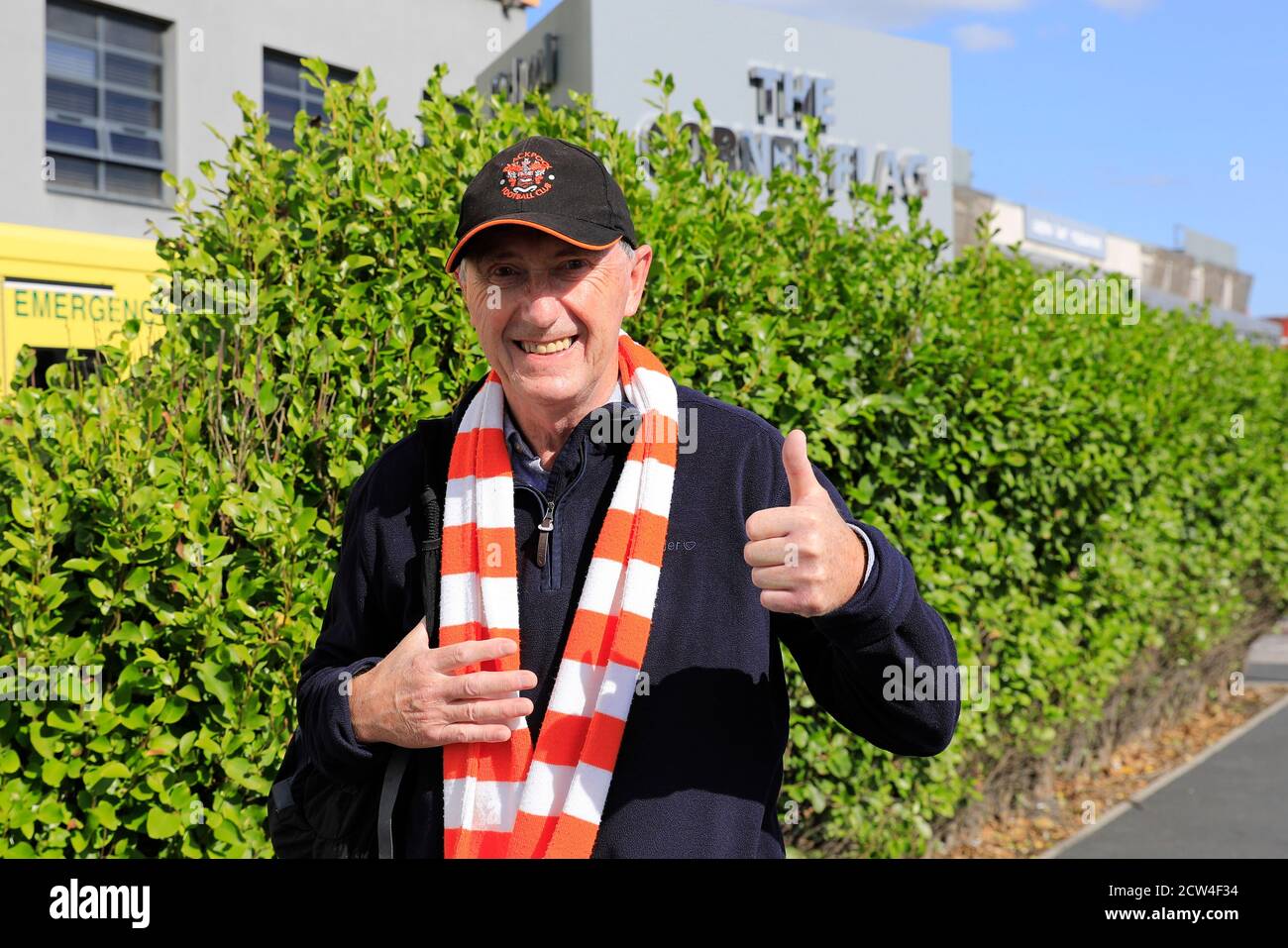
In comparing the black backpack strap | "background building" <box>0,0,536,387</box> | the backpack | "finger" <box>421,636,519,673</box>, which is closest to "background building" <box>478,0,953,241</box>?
"background building" <box>0,0,536,387</box>

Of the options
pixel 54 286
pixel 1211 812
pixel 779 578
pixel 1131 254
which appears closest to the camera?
pixel 779 578

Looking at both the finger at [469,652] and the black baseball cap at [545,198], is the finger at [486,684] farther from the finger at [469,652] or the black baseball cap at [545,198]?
the black baseball cap at [545,198]

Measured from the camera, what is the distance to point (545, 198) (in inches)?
78.9

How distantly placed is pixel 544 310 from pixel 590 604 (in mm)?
570

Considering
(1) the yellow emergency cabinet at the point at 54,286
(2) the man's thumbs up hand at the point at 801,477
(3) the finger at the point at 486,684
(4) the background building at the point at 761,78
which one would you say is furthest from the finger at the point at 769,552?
(4) the background building at the point at 761,78

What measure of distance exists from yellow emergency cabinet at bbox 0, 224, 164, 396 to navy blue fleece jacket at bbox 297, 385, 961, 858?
651 centimetres

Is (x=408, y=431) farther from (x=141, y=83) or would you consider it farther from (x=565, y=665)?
(x=141, y=83)

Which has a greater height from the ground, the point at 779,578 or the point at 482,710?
the point at 779,578

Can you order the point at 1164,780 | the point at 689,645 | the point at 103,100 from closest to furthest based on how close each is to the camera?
1. the point at 689,645
2. the point at 1164,780
3. the point at 103,100

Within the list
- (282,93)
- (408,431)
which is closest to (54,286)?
(408,431)

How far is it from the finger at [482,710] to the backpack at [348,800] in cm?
21

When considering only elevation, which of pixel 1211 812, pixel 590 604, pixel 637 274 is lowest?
pixel 1211 812

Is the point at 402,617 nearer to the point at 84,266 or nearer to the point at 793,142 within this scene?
the point at 84,266

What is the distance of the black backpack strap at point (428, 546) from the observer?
2.02 meters
